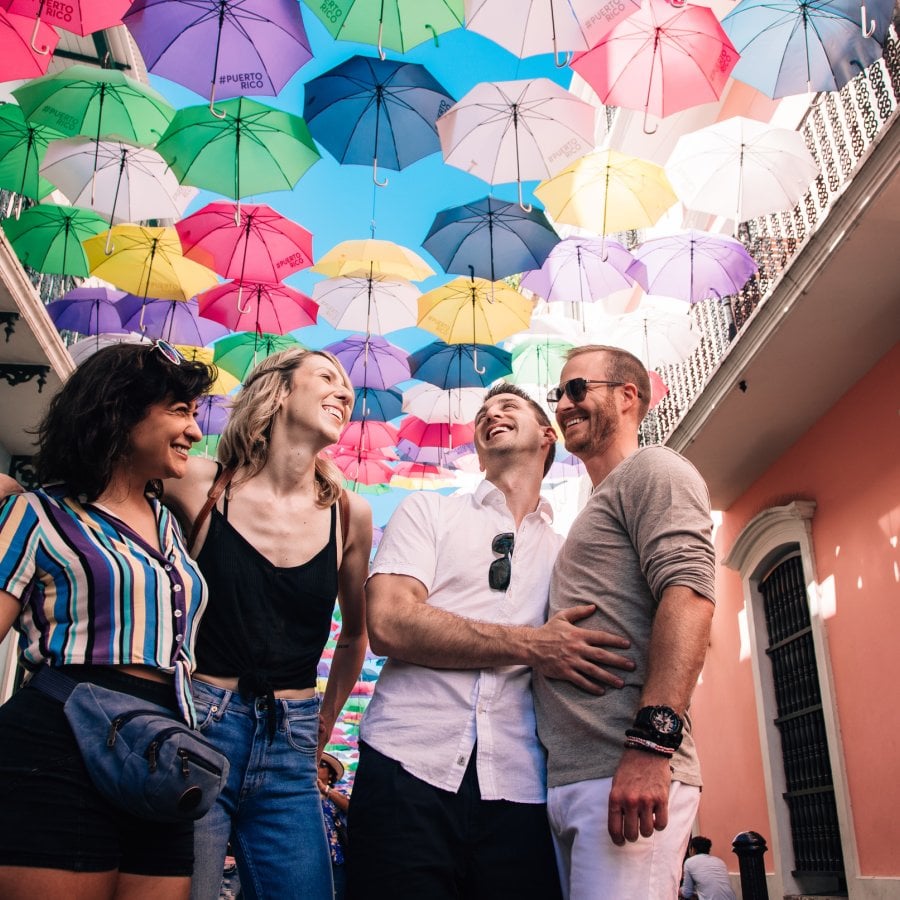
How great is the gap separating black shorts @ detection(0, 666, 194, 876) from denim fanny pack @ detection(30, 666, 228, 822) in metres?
0.03

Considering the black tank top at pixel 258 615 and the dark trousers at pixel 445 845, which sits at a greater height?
the black tank top at pixel 258 615

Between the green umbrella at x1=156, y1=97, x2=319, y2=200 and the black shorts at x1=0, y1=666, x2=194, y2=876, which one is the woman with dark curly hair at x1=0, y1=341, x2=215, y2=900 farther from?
the green umbrella at x1=156, y1=97, x2=319, y2=200

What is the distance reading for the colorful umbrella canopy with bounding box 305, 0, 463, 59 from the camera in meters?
7.43

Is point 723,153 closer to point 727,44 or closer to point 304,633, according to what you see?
point 727,44

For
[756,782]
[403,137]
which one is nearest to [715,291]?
[403,137]

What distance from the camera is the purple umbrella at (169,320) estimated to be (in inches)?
445

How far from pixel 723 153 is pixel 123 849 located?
8999 millimetres

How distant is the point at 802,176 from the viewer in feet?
30.5

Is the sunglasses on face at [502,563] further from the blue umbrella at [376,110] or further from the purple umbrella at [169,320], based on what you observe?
the purple umbrella at [169,320]

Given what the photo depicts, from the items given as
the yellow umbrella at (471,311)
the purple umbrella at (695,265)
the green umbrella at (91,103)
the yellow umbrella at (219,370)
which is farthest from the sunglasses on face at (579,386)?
the yellow umbrella at (219,370)

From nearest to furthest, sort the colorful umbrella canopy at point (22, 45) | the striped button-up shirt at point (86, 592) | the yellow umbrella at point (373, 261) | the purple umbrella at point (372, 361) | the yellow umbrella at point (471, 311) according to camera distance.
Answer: the striped button-up shirt at point (86, 592) → the colorful umbrella canopy at point (22, 45) → the yellow umbrella at point (373, 261) → the yellow umbrella at point (471, 311) → the purple umbrella at point (372, 361)

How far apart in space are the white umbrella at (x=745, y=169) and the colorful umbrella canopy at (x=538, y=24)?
7.78 ft

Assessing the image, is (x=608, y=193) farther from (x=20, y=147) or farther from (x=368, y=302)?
(x=20, y=147)

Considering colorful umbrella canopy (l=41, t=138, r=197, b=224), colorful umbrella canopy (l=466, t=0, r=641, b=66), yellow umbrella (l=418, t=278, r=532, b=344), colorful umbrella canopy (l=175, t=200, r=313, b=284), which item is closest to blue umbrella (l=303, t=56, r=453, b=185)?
colorful umbrella canopy (l=466, t=0, r=641, b=66)
